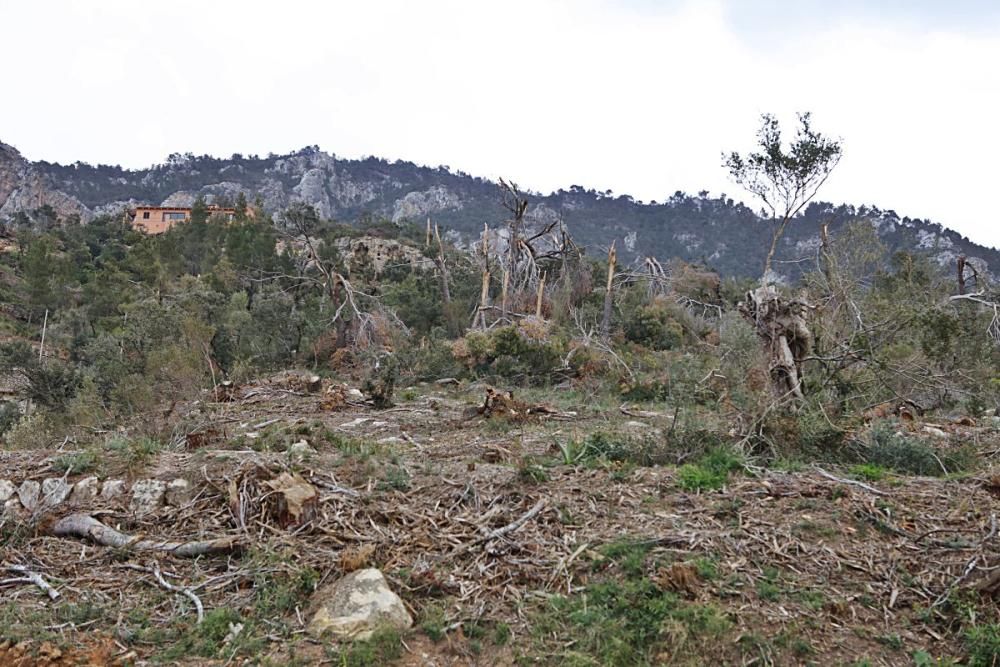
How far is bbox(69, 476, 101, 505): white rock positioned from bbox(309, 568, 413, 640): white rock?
7.46 ft

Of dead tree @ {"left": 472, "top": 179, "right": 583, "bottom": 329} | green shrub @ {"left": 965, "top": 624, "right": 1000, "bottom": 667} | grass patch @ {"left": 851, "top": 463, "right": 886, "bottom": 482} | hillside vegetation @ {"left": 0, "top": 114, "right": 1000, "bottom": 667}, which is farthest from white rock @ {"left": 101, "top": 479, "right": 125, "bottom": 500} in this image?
dead tree @ {"left": 472, "top": 179, "right": 583, "bottom": 329}

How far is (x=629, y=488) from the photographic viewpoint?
5332mm

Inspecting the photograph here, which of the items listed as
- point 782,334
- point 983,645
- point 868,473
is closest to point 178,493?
point 983,645

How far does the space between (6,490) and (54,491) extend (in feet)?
1.09

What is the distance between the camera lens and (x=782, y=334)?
25.2 ft

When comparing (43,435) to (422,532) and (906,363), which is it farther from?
(906,363)

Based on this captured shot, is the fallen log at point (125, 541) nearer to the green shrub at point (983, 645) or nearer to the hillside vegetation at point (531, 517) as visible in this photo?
the hillside vegetation at point (531, 517)

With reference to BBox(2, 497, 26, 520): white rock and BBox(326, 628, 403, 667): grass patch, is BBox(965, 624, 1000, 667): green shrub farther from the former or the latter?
BBox(2, 497, 26, 520): white rock

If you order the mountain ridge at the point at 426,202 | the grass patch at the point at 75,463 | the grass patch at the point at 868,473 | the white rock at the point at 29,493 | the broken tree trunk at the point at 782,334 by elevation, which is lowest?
the white rock at the point at 29,493

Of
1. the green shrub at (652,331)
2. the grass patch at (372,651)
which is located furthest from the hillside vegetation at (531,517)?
the green shrub at (652,331)

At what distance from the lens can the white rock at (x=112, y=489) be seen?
16.3ft

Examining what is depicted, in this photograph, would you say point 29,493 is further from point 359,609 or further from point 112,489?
point 359,609

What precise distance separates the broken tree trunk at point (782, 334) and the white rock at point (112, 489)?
638 centimetres

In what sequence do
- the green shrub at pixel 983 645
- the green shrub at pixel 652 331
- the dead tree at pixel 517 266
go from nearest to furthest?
1. the green shrub at pixel 983 645
2. the dead tree at pixel 517 266
3. the green shrub at pixel 652 331
